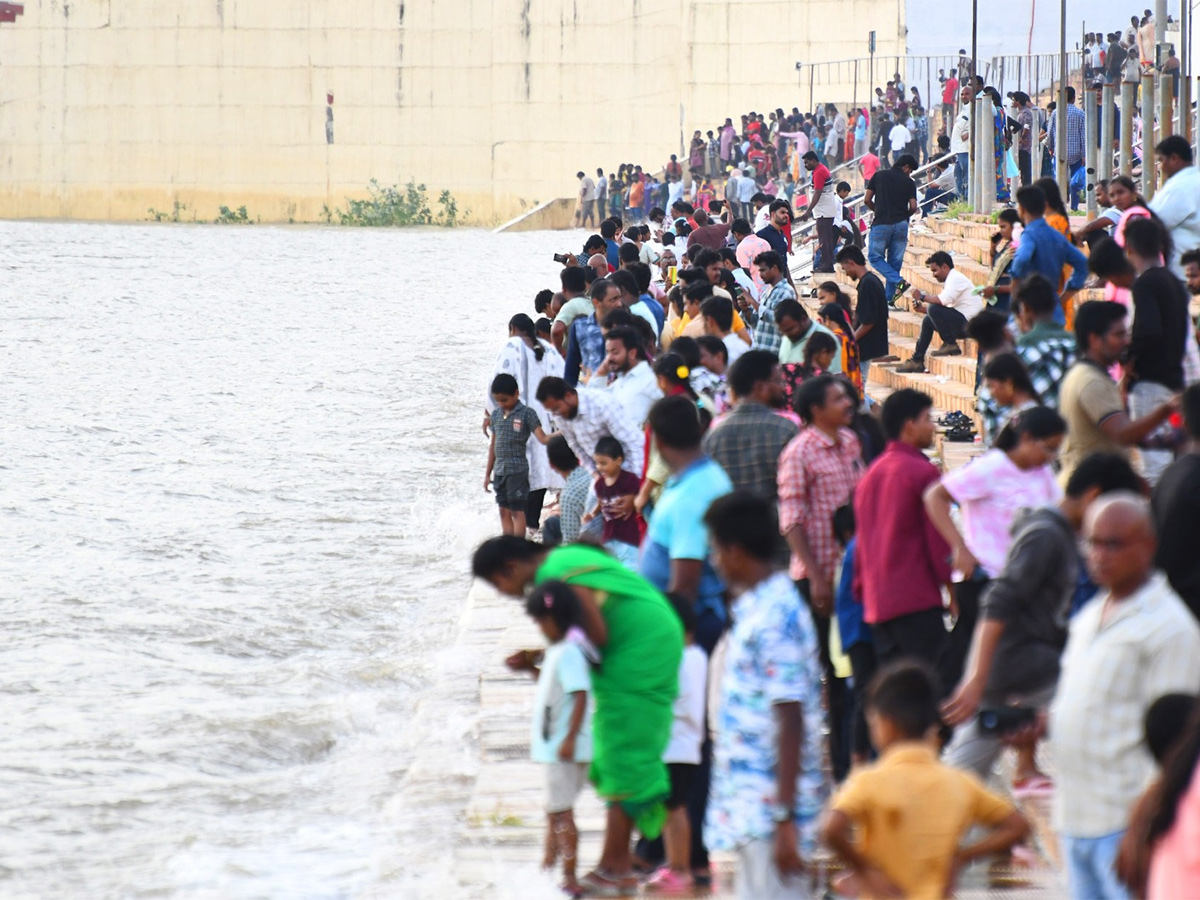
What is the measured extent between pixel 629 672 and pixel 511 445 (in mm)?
5131

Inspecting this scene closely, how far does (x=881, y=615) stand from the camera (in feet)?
16.2

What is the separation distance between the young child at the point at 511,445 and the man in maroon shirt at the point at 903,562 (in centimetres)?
451

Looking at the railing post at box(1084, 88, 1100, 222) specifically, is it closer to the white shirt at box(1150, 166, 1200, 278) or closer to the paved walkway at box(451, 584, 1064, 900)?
the white shirt at box(1150, 166, 1200, 278)

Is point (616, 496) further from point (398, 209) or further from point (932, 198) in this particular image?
point (398, 209)

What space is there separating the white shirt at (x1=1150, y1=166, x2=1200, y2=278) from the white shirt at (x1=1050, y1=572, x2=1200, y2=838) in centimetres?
552

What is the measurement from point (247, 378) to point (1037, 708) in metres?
22.9

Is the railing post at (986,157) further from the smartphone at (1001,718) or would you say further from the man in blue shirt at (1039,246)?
the smartphone at (1001,718)

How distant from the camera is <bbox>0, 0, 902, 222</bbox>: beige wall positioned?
55.7 meters

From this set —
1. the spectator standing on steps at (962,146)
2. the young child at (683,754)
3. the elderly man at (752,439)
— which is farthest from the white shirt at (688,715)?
the spectator standing on steps at (962,146)

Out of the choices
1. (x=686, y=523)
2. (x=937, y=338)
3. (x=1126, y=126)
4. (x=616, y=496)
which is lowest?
(x=616, y=496)

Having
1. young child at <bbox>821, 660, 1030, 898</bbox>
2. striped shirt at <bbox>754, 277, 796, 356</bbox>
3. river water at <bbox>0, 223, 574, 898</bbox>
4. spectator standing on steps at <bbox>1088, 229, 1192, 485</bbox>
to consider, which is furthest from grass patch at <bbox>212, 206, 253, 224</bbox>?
young child at <bbox>821, 660, 1030, 898</bbox>

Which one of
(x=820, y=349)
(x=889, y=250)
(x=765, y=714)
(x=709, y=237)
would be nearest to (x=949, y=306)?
(x=889, y=250)

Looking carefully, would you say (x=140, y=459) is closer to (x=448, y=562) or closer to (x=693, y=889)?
(x=448, y=562)

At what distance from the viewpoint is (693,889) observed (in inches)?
195
